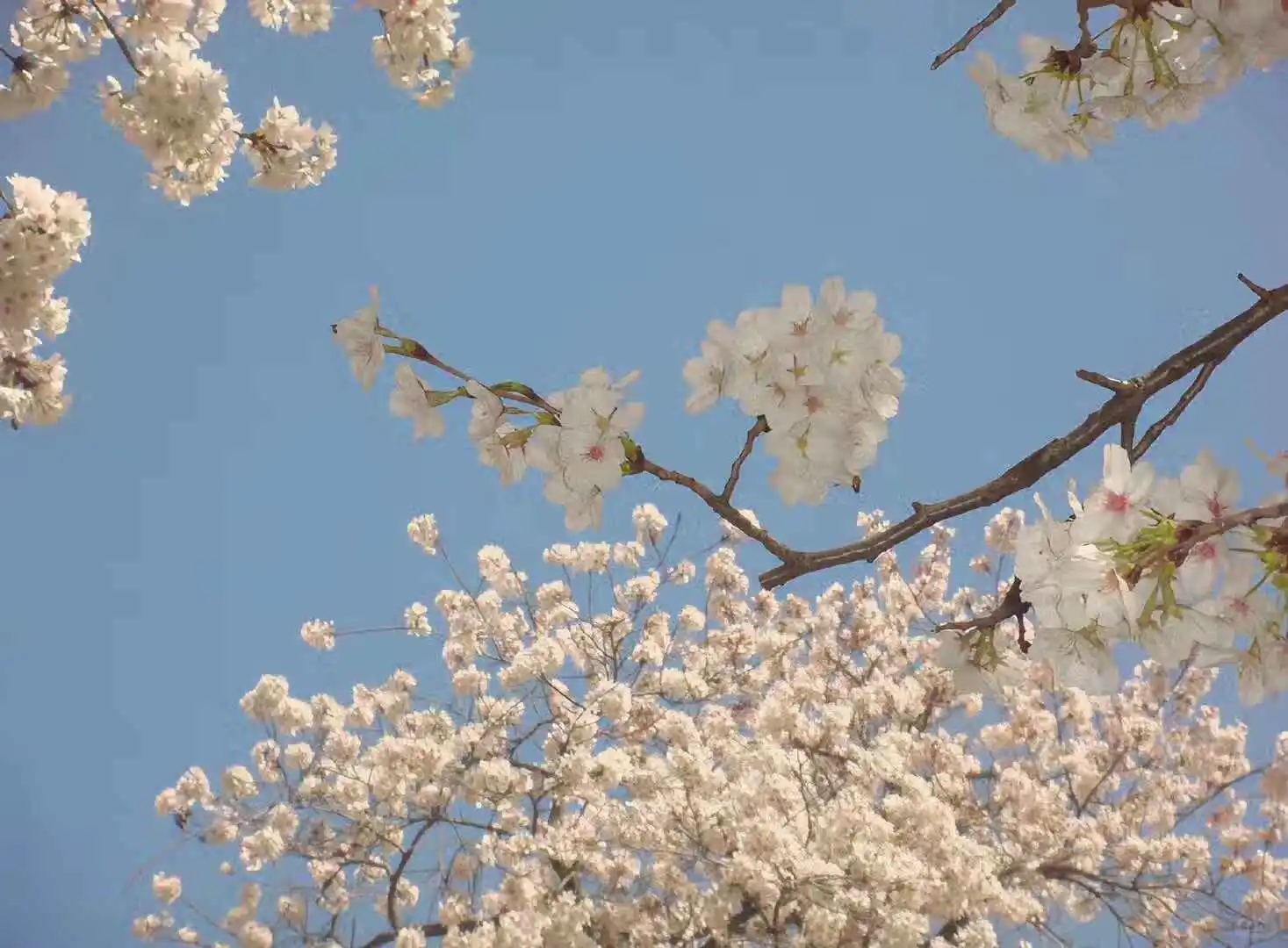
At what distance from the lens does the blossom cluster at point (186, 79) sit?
247cm

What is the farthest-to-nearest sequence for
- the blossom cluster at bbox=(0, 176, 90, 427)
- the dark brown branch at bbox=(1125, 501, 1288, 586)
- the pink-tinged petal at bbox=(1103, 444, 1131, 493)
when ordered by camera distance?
the blossom cluster at bbox=(0, 176, 90, 427)
the pink-tinged petal at bbox=(1103, 444, 1131, 493)
the dark brown branch at bbox=(1125, 501, 1288, 586)

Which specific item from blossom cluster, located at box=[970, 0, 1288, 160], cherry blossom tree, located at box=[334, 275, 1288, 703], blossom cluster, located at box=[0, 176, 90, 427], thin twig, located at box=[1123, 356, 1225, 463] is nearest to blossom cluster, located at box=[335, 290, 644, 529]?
cherry blossom tree, located at box=[334, 275, 1288, 703]

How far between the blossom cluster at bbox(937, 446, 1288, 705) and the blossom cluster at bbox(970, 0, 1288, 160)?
50 cm

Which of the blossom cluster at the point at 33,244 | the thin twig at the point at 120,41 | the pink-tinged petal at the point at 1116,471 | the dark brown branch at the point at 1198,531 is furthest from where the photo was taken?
the blossom cluster at the point at 33,244

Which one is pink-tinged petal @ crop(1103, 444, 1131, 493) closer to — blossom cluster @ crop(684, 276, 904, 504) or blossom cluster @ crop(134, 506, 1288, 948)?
blossom cluster @ crop(684, 276, 904, 504)

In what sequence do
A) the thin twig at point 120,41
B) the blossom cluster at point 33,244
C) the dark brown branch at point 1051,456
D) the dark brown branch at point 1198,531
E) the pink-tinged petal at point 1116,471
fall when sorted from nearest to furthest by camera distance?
the dark brown branch at point 1198,531 → the pink-tinged petal at point 1116,471 → the dark brown branch at point 1051,456 → the thin twig at point 120,41 → the blossom cluster at point 33,244

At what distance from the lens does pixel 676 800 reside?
360cm

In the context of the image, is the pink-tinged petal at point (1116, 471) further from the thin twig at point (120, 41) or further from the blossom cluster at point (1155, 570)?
the thin twig at point (120, 41)

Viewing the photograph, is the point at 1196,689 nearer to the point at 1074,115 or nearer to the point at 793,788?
the point at 793,788

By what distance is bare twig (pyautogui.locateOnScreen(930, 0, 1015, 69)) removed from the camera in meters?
0.97

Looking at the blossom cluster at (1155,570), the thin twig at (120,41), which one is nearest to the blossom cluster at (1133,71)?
the blossom cluster at (1155,570)

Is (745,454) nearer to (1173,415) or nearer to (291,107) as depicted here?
(1173,415)

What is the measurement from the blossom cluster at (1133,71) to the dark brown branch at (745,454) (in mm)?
557

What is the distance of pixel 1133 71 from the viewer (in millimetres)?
1028
